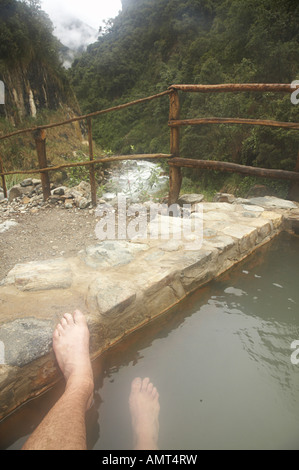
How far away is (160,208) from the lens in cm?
327

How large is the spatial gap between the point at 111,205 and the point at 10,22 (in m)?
12.6

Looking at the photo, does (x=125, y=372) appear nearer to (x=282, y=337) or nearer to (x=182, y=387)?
(x=182, y=387)

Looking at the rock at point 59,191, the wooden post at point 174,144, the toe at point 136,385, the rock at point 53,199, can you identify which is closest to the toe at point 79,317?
the toe at point 136,385

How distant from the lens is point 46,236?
275 cm

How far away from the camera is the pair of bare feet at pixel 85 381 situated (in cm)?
105

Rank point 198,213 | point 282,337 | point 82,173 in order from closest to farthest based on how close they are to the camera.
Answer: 1. point 282,337
2. point 198,213
3. point 82,173

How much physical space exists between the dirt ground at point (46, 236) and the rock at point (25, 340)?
2.79 ft

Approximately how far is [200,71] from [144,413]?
20483mm

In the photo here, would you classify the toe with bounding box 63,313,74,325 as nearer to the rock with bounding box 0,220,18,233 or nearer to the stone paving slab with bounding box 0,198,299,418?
the stone paving slab with bounding box 0,198,299,418

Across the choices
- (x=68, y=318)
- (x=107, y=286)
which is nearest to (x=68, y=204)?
(x=107, y=286)

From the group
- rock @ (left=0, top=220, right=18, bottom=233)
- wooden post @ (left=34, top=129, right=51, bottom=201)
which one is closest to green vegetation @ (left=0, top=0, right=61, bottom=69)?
wooden post @ (left=34, top=129, right=51, bottom=201)

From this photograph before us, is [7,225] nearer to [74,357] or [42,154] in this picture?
[42,154]

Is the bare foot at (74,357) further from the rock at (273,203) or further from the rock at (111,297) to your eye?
the rock at (273,203)

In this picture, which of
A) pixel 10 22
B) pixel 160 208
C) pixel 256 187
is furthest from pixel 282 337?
pixel 10 22
